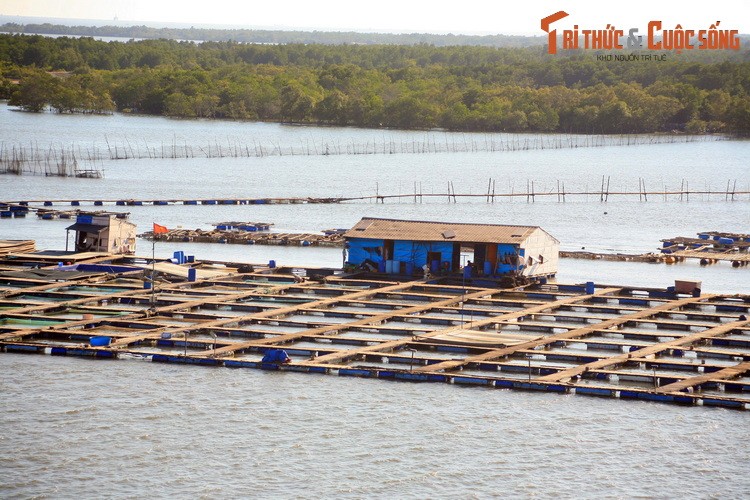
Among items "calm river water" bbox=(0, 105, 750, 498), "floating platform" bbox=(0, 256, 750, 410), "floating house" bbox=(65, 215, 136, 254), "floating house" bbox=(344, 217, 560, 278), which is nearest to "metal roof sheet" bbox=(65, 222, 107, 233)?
"floating house" bbox=(65, 215, 136, 254)

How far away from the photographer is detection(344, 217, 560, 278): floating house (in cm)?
3669

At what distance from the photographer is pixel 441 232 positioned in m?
37.2

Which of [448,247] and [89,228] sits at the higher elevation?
[89,228]

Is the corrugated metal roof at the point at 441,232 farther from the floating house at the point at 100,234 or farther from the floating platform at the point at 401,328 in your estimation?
the floating house at the point at 100,234

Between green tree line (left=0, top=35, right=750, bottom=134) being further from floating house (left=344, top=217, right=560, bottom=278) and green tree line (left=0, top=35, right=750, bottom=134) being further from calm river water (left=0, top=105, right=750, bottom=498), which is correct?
calm river water (left=0, top=105, right=750, bottom=498)

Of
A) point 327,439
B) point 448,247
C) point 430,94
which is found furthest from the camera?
point 430,94

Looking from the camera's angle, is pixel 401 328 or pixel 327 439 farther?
pixel 401 328

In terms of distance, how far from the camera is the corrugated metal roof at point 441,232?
36.7 meters

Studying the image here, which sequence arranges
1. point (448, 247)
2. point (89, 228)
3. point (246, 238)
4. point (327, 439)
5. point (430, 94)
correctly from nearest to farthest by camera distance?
point (327, 439) < point (448, 247) < point (89, 228) < point (246, 238) < point (430, 94)

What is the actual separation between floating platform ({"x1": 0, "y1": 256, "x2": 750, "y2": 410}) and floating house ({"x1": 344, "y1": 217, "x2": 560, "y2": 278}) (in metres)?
1.20

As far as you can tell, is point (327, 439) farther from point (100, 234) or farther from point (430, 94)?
point (430, 94)

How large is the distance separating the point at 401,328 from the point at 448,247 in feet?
22.5

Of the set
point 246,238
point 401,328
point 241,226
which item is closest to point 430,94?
point 241,226

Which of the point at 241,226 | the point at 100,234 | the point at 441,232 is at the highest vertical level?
the point at 241,226
